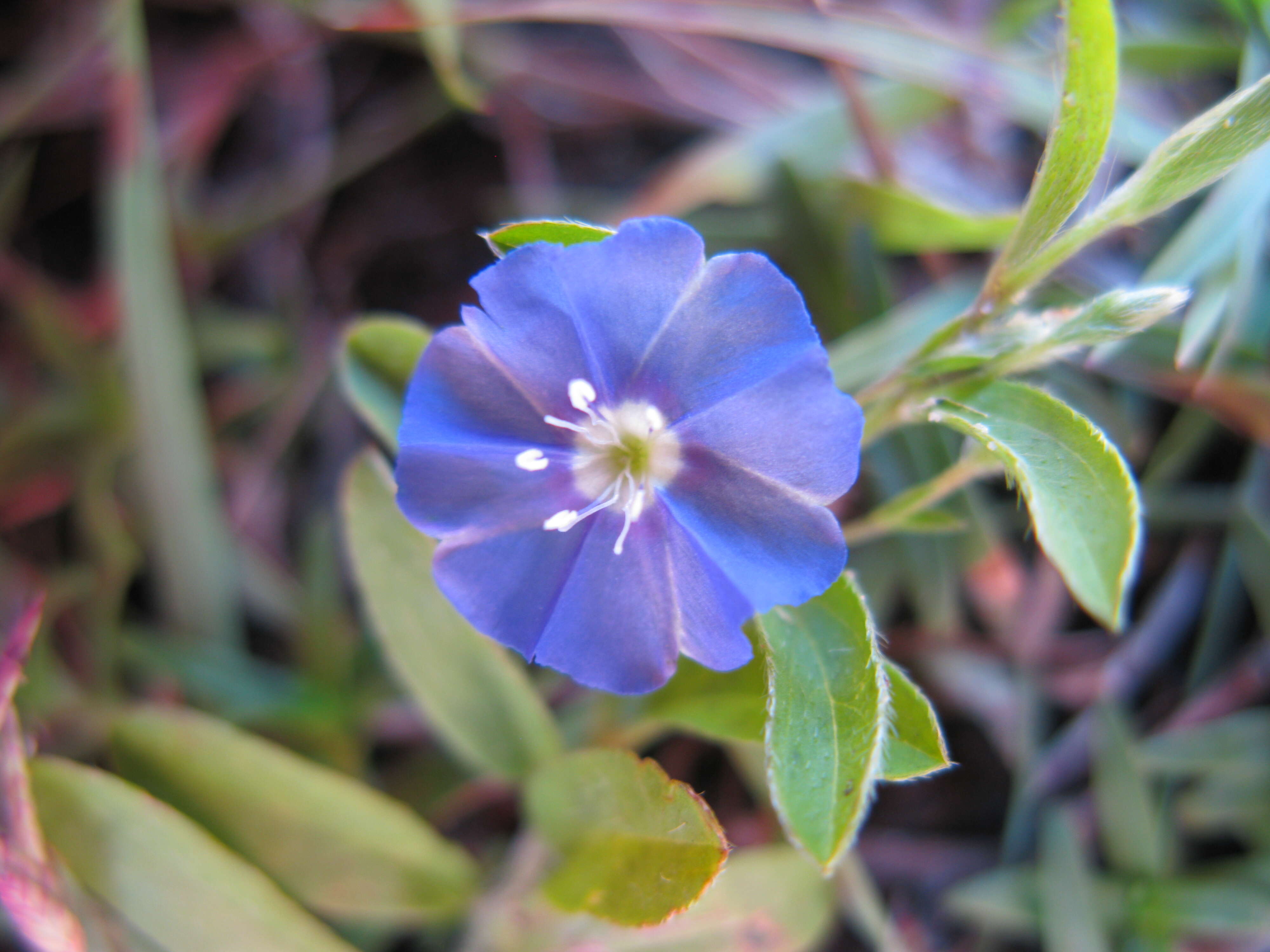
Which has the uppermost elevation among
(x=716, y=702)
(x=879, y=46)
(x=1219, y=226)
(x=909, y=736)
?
(x=879, y=46)

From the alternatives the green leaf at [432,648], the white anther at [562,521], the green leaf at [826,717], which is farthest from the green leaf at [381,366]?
the green leaf at [826,717]

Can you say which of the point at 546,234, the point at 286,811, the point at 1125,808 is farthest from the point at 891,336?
the point at 286,811

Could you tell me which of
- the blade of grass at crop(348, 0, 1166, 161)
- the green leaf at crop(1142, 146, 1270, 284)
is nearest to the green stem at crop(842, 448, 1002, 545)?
the green leaf at crop(1142, 146, 1270, 284)

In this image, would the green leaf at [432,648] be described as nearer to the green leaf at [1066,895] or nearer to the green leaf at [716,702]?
the green leaf at [716,702]

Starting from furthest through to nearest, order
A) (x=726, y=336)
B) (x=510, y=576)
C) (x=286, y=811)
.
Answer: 1. (x=286, y=811)
2. (x=510, y=576)
3. (x=726, y=336)

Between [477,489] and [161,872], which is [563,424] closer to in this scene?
[477,489]

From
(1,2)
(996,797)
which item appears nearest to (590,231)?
(996,797)
